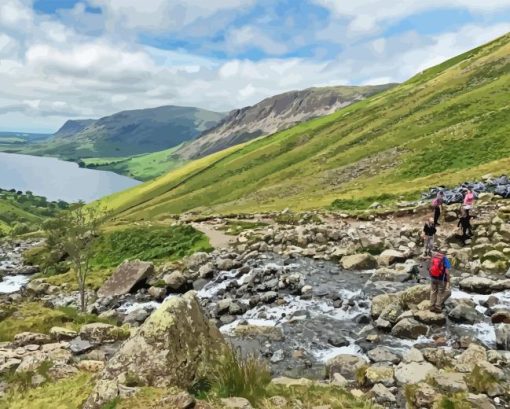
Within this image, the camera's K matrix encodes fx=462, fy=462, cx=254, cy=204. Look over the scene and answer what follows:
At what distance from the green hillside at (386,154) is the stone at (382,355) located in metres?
40.4

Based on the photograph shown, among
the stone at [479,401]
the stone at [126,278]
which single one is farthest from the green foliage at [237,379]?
the stone at [126,278]

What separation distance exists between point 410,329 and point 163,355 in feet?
41.6

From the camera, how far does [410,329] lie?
19328 mm

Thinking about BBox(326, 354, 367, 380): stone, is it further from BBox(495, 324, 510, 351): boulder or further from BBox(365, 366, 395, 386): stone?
BBox(495, 324, 510, 351): boulder

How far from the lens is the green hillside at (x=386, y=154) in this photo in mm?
68375

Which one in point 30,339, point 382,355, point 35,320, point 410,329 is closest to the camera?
point 30,339

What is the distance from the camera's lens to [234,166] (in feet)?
518

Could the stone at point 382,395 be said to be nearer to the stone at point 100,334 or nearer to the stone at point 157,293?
the stone at point 100,334

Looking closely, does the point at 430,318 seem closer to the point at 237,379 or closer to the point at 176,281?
the point at 237,379

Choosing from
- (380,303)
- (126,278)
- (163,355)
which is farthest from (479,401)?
(126,278)

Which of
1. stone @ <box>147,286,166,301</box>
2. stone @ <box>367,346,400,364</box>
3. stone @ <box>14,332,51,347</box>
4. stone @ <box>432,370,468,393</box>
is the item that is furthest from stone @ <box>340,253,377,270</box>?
stone @ <box>14,332,51,347</box>

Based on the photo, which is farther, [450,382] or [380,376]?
[380,376]

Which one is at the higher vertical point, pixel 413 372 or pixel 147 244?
pixel 413 372

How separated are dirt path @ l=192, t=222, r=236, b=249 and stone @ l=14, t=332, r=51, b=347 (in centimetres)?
2789
